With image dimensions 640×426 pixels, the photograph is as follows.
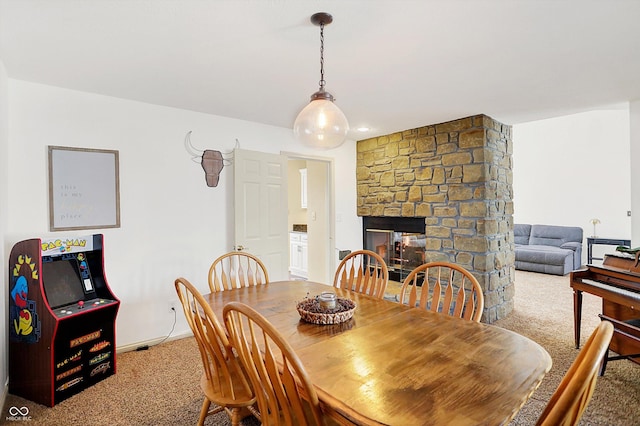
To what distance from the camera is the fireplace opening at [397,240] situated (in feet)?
14.9

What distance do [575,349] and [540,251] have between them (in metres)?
3.78

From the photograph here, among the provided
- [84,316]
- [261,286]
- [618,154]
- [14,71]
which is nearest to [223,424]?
[261,286]

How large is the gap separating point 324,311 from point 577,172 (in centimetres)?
733

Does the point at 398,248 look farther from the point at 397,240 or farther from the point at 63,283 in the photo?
the point at 63,283

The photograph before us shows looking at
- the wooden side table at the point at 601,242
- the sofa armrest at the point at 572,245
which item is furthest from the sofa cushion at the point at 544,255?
the wooden side table at the point at 601,242

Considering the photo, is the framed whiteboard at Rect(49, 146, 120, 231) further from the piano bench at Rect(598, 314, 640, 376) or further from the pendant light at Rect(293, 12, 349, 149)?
the piano bench at Rect(598, 314, 640, 376)

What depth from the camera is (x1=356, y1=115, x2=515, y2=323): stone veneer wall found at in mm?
3676

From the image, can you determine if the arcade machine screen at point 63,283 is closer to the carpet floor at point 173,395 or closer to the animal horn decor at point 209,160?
the carpet floor at point 173,395

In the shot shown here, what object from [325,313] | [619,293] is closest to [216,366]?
[325,313]

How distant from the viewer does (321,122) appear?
1886mm

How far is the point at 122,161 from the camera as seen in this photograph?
10.1 ft

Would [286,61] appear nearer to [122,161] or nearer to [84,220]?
[122,161]

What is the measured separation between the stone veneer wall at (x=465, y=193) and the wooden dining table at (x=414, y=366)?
2.21 metres

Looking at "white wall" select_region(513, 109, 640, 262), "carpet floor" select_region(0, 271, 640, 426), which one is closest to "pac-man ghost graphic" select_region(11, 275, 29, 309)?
"carpet floor" select_region(0, 271, 640, 426)
